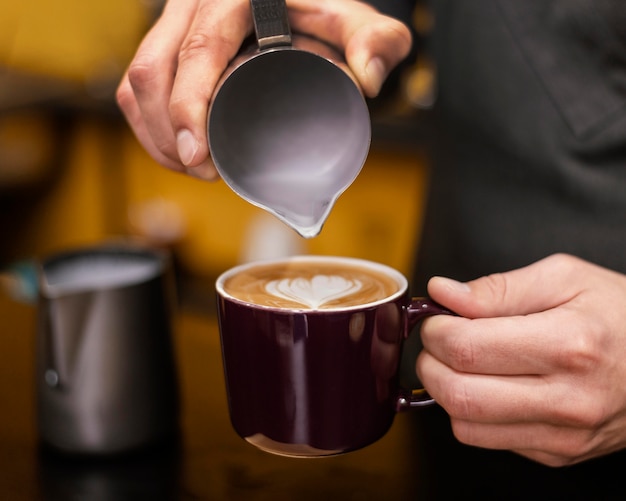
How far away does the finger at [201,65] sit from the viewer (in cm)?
64

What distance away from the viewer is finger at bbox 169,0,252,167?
64cm

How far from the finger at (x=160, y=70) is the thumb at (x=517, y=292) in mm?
284

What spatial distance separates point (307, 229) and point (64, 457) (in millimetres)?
329

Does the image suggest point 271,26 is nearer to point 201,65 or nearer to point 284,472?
point 201,65

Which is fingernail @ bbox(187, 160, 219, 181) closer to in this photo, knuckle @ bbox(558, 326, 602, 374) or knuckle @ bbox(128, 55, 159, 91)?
knuckle @ bbox(128, 55, 159, 91)

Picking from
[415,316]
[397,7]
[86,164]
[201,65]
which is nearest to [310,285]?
[415,316]

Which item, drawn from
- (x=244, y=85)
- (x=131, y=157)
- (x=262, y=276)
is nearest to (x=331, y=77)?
(x=244, y=85)

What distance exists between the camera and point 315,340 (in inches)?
23.5

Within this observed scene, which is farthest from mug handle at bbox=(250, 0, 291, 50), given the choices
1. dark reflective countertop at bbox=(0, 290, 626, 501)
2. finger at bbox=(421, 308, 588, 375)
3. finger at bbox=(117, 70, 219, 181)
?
dark reflective countertop at bbox=(0, 290, 626, 501)

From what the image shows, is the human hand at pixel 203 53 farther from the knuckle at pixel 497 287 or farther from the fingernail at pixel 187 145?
the knuckle at pixel 497 287

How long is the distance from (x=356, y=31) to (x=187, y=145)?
0.19 m

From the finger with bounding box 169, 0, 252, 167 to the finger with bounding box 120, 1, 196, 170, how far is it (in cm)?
2

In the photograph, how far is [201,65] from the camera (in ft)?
2.14

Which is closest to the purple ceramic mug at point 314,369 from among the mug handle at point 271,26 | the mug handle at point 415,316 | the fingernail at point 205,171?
the mug handle at point 415,316
